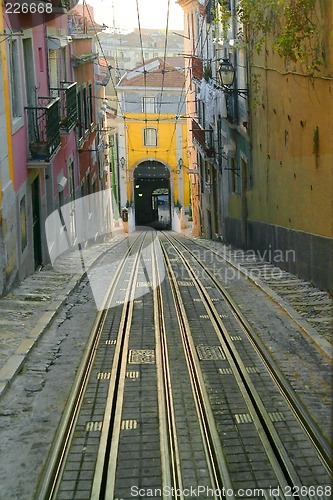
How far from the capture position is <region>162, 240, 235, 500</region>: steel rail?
5.35m

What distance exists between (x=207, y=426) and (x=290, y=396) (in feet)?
3.86

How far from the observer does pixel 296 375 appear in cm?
787

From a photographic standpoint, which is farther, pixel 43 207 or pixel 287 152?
pixel 43 207

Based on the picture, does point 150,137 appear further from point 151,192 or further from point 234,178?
point 234,178

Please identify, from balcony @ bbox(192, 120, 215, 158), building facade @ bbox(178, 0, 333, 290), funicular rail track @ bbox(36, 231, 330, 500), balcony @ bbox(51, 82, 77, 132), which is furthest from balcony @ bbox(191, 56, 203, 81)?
funicular rail track @ bbox(36, 231, 330, 500)

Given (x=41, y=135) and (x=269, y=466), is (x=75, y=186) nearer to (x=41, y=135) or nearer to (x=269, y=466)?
(x=41, y=135)

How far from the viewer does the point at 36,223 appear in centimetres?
1578

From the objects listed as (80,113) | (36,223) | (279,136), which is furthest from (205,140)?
(36,223)

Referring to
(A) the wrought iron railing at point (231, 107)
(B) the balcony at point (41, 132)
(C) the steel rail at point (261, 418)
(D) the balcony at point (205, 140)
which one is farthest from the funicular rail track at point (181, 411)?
(D) the balcony at point (205, 140)

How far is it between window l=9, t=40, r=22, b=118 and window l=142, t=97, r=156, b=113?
3414cm

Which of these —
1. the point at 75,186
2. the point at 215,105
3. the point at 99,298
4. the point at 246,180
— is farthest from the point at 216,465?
the point at 215,105

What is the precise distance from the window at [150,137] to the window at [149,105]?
4.38 ft

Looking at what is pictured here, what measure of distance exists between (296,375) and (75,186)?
52.3ft

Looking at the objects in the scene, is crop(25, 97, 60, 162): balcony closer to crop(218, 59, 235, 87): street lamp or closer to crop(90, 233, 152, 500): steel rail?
crop(218, 59, 235, 87): street lamp
